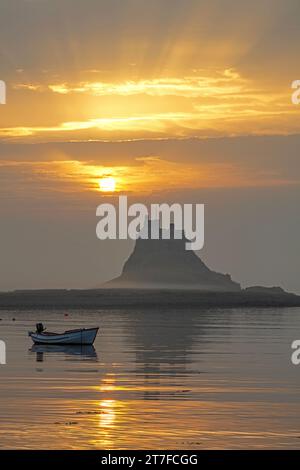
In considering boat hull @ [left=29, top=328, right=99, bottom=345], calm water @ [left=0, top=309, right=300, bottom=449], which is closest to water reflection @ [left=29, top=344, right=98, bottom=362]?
calm water @ [left=0, top=309, right=300, bottom=449]

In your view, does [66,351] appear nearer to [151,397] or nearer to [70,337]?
[70,337]

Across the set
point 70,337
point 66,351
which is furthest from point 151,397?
point 70,337

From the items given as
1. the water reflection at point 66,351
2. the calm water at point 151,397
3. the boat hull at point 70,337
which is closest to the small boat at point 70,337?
the boat hull at point 70,337

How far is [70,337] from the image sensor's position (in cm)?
9388

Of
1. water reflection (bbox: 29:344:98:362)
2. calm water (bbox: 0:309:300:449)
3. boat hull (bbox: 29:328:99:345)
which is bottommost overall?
calm water (bbox: 0:309:300:449)

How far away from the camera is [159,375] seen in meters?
63.2

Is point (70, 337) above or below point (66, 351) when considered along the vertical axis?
above

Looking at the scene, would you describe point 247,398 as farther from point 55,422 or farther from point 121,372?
point 121,372

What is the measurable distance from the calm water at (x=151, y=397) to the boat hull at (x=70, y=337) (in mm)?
1685

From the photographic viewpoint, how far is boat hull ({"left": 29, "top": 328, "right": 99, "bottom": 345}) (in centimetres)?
9269

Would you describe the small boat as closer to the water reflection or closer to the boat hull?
the boat hull

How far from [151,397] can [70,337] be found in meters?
43.2

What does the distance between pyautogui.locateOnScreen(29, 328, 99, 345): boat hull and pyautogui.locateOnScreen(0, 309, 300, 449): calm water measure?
169 cm

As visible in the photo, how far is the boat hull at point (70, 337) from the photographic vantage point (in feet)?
304
